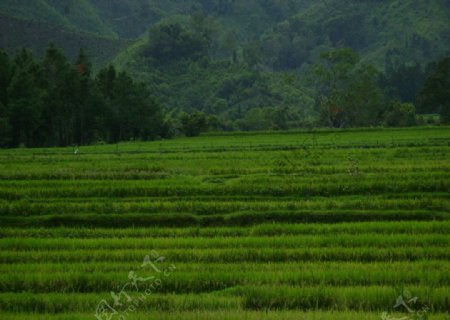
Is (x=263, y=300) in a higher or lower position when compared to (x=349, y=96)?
lower

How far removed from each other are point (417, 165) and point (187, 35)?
117451mm

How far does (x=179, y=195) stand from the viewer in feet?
69.8

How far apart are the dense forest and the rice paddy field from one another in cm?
3973

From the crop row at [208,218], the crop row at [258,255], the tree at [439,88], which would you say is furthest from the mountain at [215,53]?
the crop row at [258,255]

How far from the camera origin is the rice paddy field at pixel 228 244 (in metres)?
9.06

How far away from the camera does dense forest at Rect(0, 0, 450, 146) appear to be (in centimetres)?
6369

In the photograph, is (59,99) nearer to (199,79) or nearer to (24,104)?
(24,104)

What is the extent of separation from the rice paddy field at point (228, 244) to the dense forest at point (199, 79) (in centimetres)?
3973

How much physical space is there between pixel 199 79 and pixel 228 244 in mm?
117606

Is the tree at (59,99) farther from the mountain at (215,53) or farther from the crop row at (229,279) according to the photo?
the crop row at (229,279)

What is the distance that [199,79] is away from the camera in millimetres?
128625

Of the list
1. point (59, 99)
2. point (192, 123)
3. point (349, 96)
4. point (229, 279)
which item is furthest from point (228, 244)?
point (349, 96)

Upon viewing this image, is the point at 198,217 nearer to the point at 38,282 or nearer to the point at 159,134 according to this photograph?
the point at 38,282

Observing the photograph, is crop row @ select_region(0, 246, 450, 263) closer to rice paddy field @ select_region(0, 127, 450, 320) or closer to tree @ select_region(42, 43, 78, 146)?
rice paddy field @ select_region(0, 127, 450, 320)
